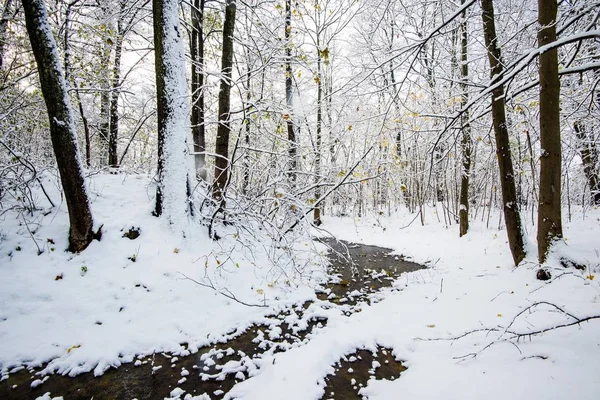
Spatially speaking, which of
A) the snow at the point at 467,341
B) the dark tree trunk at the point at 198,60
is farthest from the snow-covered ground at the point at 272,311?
the dark tree trunk at the point at 198,60

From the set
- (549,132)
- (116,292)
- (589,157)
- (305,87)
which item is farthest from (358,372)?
(305,87)

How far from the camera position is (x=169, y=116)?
475cm

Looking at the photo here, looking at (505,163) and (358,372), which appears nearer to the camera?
(358,372)

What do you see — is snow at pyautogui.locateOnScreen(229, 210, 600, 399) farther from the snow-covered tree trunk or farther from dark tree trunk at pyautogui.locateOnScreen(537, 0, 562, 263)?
the snow-covered tree trunk

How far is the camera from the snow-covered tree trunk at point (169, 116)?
4691 mm

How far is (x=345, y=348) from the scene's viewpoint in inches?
122

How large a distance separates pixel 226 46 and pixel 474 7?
19.6ft

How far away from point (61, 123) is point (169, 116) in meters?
1.45

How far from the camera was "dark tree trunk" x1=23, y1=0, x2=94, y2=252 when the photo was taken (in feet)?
12.3

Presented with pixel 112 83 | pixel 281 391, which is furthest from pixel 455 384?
pixel 112 83

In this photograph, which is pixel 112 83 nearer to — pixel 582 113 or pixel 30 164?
pixel 30 164

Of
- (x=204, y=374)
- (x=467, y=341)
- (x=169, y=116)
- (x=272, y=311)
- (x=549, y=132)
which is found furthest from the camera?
(x=169, y=116)

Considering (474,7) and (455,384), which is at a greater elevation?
(474,7)

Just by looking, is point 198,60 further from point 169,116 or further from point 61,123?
point 61,123
